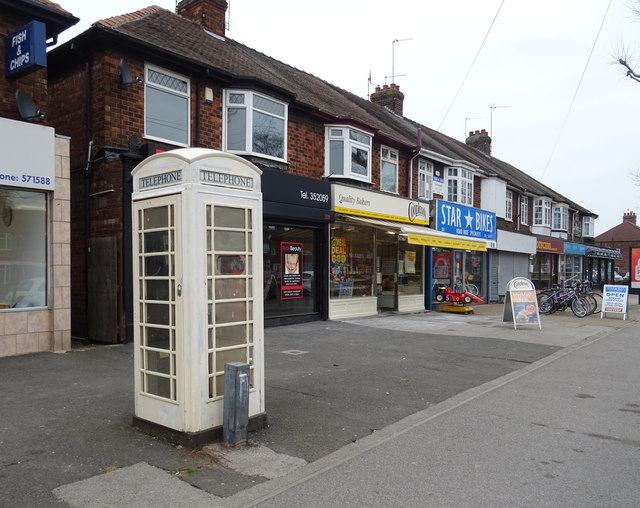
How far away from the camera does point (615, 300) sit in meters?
17.0

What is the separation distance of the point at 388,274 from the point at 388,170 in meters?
3.60

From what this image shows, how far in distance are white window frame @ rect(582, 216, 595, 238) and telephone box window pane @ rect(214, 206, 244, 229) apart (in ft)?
137

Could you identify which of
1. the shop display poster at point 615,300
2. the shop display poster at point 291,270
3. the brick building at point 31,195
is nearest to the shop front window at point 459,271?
the shop display poster at point 615,300

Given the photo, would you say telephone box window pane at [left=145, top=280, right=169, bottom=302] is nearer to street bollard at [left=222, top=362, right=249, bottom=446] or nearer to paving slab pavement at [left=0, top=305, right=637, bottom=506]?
street bollard at [left=222, top=362, right=249, bottom=446]

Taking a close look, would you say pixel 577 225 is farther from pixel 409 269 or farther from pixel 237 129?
pixel 237 129

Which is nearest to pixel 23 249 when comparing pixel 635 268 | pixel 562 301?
pixel 562 301

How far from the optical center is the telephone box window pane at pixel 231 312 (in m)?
4.86

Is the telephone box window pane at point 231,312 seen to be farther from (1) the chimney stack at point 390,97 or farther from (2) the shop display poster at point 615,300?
(1) the chimney stack at point 390,97

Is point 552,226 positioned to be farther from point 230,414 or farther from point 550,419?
point 230,414

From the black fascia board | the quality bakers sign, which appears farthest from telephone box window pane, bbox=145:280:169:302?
the quality bakers sign

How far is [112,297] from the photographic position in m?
9.96

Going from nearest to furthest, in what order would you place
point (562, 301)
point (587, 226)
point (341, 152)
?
point (341, 152) → point (562, 301) → point (587, 226)

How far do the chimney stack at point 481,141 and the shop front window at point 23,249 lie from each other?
2955 centimetres

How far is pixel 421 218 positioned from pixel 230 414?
48.3 feet
